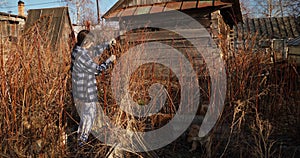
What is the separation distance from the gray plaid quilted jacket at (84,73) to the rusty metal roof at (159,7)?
3066 mm

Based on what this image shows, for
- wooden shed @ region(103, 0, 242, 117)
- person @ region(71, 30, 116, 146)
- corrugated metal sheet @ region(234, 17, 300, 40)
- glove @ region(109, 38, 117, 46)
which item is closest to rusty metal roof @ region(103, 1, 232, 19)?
wooden shed @ region(103, 0, 242, 117)

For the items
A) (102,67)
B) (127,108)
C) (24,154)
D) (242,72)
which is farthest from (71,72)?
(242,72)

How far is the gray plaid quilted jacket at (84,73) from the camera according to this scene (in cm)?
304

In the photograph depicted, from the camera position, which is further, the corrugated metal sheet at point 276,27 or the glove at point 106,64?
the corrugated metal sheet at point 276,27

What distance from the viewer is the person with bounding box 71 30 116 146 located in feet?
10.0

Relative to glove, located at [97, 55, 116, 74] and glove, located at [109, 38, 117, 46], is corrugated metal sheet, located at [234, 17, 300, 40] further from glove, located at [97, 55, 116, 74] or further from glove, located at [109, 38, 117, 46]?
glove, located at [97, 55, 116, 74]

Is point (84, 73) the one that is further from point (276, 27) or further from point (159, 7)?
point (276, 27)

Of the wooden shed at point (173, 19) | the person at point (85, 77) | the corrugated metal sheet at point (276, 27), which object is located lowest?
the person at point (85, 77)

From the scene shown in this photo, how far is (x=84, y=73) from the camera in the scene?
313 cm

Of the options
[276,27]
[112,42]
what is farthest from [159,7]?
[276,27]

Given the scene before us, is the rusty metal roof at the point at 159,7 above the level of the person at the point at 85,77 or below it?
above

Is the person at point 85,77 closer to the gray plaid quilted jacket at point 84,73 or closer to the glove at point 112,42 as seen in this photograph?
the gray plaid quilted jacket at point 84,73

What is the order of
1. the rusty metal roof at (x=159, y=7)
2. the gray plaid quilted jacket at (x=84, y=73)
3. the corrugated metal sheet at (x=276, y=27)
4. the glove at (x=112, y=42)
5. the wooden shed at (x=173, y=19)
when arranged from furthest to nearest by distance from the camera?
the corrugated metal sheet at (x=276, y=27) < the wooden shed at (x=173, y=19) < the rusty metal roof at (x=159, y=7) < the glove at (x=112, y=42) < the gray plaid quilted jacket at (x=84, y=73)

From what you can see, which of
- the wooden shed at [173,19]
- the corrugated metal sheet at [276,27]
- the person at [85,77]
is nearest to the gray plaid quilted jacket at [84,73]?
the person at [85,77]
